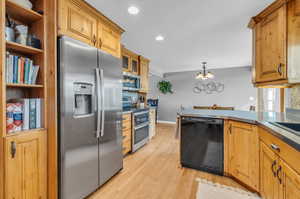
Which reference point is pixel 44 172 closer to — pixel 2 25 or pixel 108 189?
pixel 108 189

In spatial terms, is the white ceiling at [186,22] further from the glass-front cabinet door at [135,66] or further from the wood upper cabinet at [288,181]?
the wood upper cabinet at [288,181]

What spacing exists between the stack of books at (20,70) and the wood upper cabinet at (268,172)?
2370 millimetres

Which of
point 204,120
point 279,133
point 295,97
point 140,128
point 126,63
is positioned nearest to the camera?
point 279,133

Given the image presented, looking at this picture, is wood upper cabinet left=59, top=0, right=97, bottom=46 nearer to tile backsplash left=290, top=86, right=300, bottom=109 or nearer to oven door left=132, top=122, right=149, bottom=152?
oven door left=132, top=122, right=149, bottom=152

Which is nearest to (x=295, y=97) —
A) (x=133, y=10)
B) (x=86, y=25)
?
(x=133, y=10)

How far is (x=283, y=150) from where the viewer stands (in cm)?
105

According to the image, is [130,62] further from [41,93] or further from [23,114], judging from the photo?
[23,114]

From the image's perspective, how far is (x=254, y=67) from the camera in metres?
1.92

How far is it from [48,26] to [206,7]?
6.18 feet

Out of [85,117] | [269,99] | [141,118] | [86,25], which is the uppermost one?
[86,25]

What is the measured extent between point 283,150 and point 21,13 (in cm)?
259

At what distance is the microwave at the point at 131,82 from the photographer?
11.1 ft

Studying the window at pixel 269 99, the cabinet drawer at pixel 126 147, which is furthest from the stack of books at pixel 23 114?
the window at pixel 269 99

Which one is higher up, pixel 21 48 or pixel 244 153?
pixel 21 48
